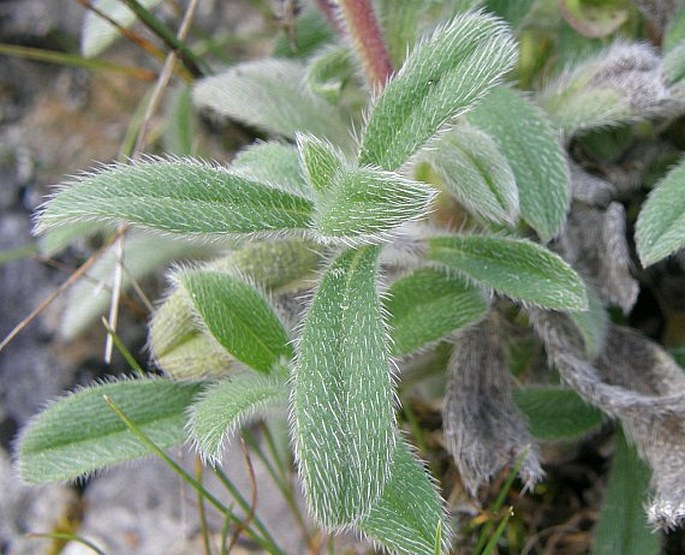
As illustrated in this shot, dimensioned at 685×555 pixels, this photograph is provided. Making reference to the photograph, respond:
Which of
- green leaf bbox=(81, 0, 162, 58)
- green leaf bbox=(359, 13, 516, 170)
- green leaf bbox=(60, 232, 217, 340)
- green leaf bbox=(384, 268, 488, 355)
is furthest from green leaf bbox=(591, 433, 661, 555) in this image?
green leaf bbox=(81, 0, 162, 58)

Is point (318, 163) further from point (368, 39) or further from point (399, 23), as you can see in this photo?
point (399, 23)

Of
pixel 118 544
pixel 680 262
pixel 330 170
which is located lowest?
pixel 118 544

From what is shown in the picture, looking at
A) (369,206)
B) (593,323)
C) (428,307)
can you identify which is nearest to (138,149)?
(428,307)

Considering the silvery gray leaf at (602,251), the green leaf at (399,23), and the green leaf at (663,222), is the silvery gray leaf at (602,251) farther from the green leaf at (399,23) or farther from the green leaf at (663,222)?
the green leaf at (399,23)

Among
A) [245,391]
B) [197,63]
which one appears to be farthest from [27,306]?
[245,391]

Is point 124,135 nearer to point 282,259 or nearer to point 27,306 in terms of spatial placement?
point 27,306

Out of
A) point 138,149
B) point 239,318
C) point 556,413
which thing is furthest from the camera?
point 138,149
